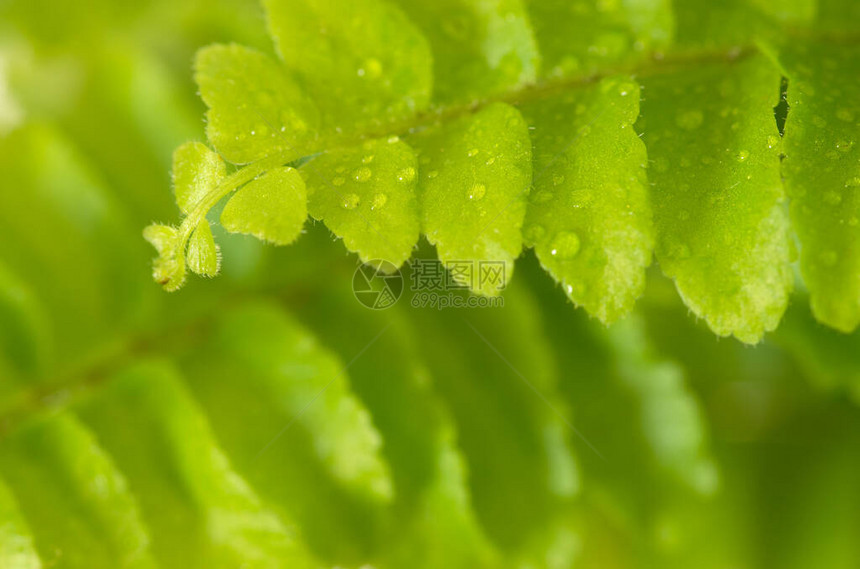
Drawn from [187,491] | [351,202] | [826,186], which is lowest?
[187,491]

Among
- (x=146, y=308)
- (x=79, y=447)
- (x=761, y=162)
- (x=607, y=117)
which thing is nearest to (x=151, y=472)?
(x=79, y=447)

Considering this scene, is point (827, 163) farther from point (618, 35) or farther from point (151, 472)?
point (151, 472)

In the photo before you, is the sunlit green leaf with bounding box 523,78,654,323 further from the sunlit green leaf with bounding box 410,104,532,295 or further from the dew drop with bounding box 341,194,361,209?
the dew drop with bounding box 341,194,361,209

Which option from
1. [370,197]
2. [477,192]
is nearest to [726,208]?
[477,192]

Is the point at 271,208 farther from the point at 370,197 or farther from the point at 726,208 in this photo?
the point at 726,208

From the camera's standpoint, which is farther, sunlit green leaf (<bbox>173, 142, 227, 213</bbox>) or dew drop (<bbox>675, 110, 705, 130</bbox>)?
dew drop (<bbox>675, 110, 705, 130</bbox>)

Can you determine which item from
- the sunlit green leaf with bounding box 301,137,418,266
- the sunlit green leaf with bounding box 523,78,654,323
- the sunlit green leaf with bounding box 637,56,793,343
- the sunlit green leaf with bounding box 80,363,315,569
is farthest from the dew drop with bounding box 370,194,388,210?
the sunlit green leaf with bounding box 80,363,315,569

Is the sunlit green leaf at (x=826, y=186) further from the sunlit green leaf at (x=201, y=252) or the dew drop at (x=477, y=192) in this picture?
the sunlit green leaf at (x=201, y=252)

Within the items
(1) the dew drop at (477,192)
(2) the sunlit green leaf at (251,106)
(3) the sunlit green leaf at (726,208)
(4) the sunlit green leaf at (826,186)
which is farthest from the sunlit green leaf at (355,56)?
(4) the sunlit green leaf at (826,186)
